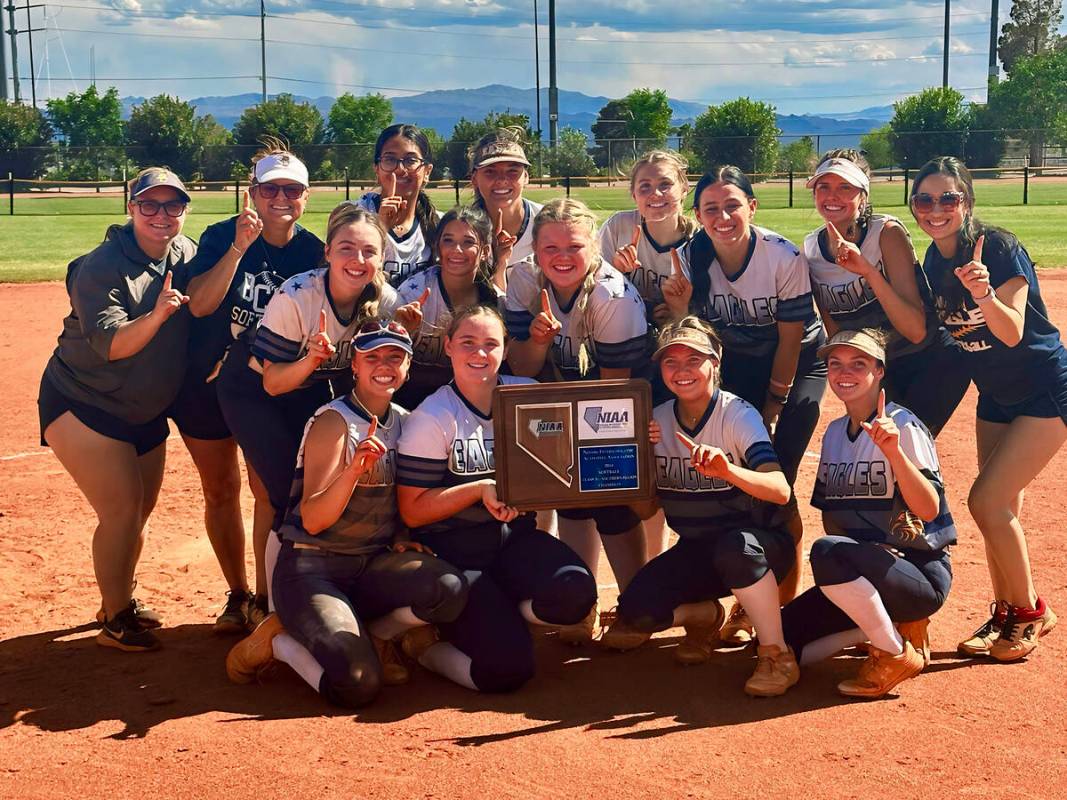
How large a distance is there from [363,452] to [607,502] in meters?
1.02

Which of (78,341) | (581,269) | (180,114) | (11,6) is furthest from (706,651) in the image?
(11,6)

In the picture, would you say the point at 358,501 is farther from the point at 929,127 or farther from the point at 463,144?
the point at 929,127

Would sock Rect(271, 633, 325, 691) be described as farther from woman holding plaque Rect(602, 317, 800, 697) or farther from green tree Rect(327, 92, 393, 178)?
green tree Rect(327, 92, 393, 178)

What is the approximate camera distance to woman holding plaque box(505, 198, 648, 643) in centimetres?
507

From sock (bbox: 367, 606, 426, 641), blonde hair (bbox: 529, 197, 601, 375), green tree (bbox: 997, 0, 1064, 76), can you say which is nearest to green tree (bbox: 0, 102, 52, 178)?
blonde hair (bbox: 529, 197, 601, 375)

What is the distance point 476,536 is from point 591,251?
4.14 feet

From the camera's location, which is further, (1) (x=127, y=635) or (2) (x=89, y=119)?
(2) (x=89, y=119)

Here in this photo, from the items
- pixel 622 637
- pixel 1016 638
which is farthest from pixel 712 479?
pixel 1016 638

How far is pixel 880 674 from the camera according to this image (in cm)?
467

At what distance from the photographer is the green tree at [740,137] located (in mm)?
42938

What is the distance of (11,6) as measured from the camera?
2928 inches

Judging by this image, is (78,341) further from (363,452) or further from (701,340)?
(701,340)

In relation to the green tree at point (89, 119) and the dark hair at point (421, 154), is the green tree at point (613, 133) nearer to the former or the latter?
the green tree at point (89, 119)

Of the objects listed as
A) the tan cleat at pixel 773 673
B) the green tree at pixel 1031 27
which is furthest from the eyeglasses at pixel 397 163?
the green tree at pixel 1031 27
